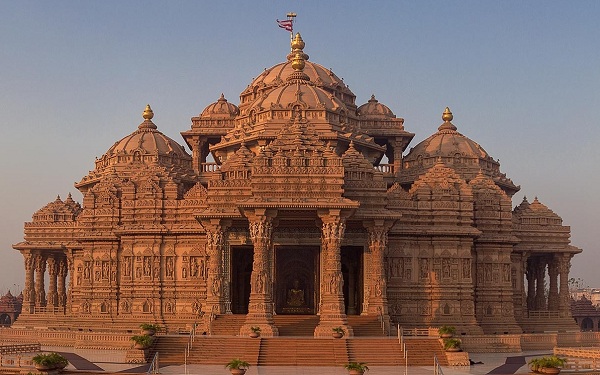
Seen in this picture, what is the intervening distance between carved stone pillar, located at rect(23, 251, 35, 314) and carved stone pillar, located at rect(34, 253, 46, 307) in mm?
318

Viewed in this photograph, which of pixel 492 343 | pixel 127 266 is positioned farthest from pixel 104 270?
pixel 492 343

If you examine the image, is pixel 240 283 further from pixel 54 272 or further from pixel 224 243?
pixel 54 272

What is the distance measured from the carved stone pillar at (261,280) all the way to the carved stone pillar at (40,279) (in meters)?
30.0

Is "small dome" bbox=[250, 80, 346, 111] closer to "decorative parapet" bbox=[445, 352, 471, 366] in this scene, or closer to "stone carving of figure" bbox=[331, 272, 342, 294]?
"stone carving of figure" bbox=[331, 272, 342, 294]

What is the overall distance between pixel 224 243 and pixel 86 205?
1513 cm

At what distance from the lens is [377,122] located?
247ft

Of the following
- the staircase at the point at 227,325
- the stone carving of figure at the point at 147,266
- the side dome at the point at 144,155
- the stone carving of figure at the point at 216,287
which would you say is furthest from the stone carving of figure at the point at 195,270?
the side dome at the point at 144,155

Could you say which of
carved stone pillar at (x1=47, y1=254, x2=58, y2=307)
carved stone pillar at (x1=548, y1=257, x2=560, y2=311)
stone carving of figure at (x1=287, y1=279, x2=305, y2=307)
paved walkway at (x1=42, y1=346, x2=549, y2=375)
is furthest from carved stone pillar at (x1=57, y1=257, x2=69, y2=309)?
carved stone pillar at (x1=548, y1=257, x2=560, y2=311)

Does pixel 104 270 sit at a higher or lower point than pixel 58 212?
lower

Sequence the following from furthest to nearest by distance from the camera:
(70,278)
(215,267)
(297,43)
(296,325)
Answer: (297,43) → (70,278) → (215,267) → (296,325)

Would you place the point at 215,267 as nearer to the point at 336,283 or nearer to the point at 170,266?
the point at 170,266

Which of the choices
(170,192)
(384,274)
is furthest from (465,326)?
(170,192)

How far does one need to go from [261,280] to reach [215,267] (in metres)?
6.23

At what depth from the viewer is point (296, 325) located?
2007 inches
